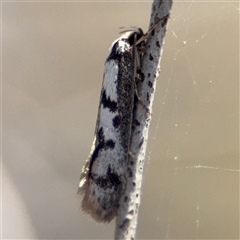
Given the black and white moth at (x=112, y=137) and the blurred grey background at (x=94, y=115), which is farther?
the blurred grey background at (x=94, y=115)

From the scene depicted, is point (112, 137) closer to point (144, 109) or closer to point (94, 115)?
point (144, 109)

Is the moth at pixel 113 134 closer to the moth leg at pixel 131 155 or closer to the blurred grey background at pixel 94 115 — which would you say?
the moth leg at pixel 131 155

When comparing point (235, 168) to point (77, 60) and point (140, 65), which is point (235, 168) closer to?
point (140, 65)

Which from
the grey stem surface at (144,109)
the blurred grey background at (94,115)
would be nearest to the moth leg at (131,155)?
the grey stem surface at (144,109)

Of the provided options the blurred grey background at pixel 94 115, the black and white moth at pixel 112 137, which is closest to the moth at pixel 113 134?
the black and white moth at pixel 112 137

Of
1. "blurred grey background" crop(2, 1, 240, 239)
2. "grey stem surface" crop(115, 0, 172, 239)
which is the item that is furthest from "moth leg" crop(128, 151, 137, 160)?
"blurred grey background" crop(2, 1, 240, 239)

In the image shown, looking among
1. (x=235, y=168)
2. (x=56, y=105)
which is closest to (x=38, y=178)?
(x=56, y=105)

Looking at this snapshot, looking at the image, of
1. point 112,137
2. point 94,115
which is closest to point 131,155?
point 112,137
